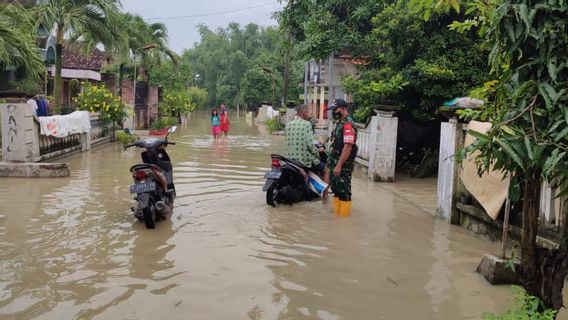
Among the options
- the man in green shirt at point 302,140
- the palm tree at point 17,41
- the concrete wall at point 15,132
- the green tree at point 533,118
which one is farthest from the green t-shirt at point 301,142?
the palm tree at point 17,41

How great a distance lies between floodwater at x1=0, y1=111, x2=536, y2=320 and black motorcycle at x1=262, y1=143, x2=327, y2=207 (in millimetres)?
234

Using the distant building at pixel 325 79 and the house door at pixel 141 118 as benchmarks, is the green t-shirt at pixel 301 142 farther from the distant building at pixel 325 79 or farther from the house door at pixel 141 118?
the house door at pixel 141 118

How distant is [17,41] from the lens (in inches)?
457

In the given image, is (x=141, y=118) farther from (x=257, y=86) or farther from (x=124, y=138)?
(x=257, y=86)

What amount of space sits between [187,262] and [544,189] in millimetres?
3626

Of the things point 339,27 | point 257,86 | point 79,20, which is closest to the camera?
point 339,27

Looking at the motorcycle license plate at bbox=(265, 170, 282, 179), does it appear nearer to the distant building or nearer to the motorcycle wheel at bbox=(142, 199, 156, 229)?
the motorcycle wheel at bbox=(142, 199, 156, 229)

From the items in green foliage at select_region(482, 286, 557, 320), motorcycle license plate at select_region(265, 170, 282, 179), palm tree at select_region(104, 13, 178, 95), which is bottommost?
green foliage at select_region(482, 286, 557, 320)

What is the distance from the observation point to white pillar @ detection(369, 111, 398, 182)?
440 inches

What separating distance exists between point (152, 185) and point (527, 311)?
14.8ft

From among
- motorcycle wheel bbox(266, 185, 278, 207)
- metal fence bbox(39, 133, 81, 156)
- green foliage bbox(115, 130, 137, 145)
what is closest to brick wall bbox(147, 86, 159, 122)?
green foliage bbox(115, 130, 137, 145)

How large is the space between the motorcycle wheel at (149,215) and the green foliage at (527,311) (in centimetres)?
422

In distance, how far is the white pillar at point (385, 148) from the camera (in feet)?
36.7

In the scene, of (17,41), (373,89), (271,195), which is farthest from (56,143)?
(373,89)
